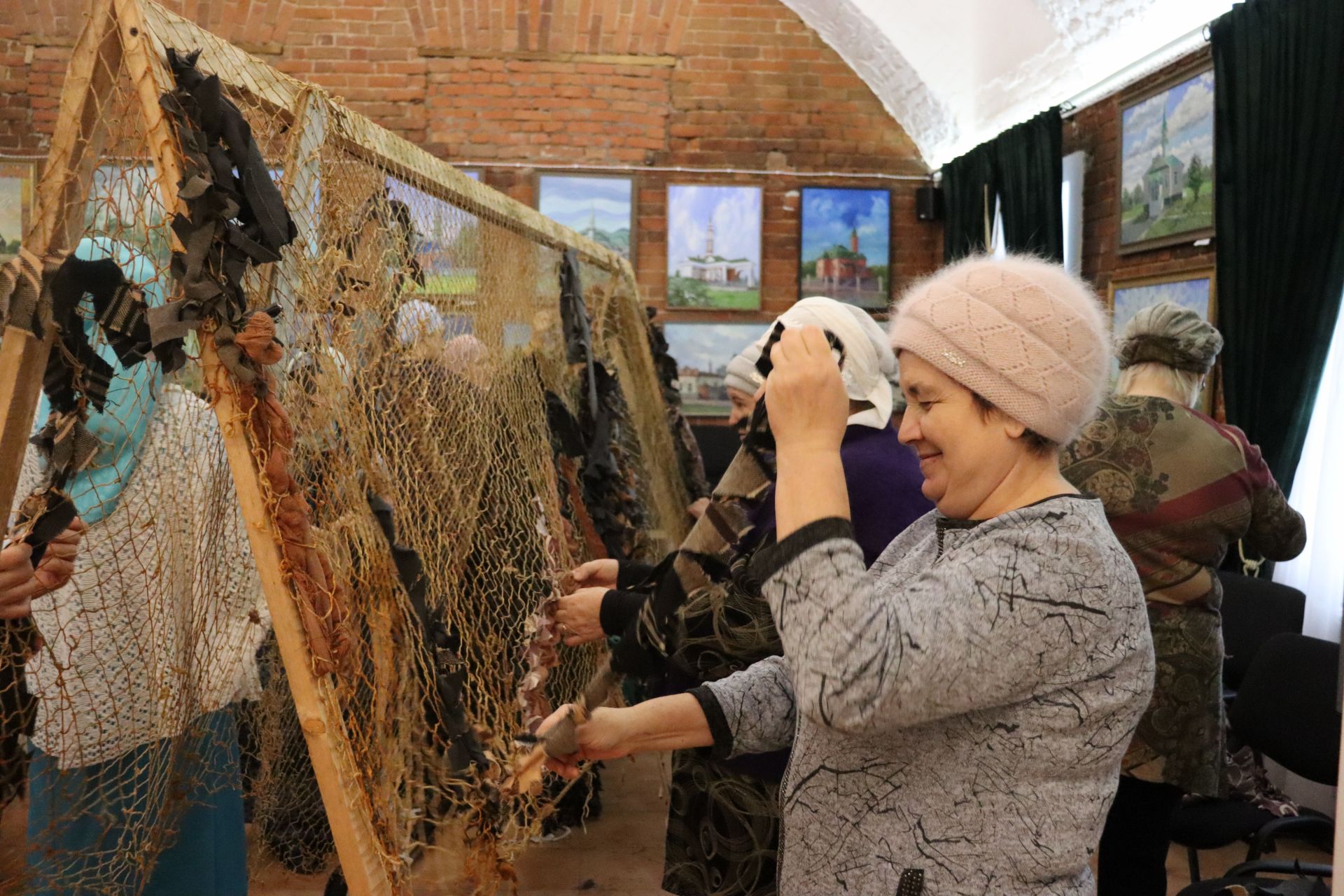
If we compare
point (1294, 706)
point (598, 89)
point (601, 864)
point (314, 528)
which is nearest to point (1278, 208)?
point (1294, 706)

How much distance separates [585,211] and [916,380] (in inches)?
261

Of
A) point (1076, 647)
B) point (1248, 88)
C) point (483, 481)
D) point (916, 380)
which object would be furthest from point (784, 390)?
point (1248, 88)

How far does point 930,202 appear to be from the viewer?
762cm

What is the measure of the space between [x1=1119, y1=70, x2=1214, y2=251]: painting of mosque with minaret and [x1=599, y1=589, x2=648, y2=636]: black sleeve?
390 centimetres

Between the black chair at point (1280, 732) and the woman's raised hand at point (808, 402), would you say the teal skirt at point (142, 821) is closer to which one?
the woman's raised hand at point (808, 402)

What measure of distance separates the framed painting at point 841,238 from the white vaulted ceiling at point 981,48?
597 mm

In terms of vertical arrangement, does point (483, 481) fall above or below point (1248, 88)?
below

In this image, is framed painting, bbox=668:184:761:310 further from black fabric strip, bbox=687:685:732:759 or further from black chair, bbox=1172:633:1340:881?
black fabric strip, bbox=687:685:732:759

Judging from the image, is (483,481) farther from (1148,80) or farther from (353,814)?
(1148,80)

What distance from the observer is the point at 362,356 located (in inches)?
72.9

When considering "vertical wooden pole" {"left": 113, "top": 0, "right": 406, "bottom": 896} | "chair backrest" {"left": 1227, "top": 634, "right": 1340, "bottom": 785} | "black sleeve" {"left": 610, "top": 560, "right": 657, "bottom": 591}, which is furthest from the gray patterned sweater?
"chair backrest" {"left": 1227, "top": 634, "right": 1340, "bottom": 785}

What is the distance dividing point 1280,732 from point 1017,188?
13.5 feet

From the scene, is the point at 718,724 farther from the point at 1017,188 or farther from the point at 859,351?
the point at 1017,188

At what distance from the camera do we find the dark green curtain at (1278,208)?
3.96 m
